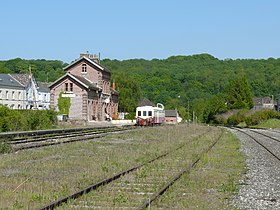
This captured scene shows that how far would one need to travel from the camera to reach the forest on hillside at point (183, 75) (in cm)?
15430

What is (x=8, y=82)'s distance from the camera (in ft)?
295

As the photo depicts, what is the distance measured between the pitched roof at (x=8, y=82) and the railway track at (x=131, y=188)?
235 ft

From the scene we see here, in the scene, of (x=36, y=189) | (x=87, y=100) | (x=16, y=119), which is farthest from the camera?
(x=87, y=100)

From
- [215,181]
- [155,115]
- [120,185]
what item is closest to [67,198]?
[120,185]

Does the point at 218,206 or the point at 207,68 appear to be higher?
the point at 207,68

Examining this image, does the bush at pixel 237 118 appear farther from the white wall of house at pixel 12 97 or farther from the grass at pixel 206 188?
the grass at pixel 206 188

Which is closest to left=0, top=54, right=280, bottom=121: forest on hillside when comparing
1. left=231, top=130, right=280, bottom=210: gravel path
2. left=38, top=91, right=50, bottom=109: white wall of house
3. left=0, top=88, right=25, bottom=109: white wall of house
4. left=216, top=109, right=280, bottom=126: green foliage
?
left=216, top=109, right=280, bottom=126: green foliage

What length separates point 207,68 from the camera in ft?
564

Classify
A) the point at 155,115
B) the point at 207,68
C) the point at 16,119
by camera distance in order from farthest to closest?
the point at 207,68 < the point at 155,115 < the point at 16,119

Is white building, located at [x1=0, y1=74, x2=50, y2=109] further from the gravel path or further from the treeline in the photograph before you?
the gravel path

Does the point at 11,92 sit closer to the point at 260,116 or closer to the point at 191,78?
the point at 260,116

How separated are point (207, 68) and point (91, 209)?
16394 centimetres

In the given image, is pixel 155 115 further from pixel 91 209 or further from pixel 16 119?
pixel 91 209

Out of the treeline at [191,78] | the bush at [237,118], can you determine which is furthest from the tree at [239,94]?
the treeline at [191,78]
